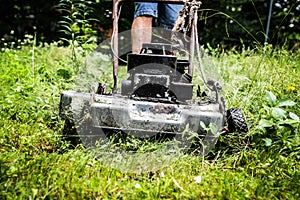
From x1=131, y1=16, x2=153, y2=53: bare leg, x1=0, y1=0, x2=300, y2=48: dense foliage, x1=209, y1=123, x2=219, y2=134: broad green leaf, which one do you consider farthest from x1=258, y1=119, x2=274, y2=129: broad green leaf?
x1=0, y1=0, x2=300, y2=48: dense foliage

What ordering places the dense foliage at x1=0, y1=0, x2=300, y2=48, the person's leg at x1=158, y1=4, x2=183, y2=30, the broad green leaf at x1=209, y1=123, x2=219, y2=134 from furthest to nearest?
1. the dense foliage at x1=0, y1=0, x2=300, y2=48
2. the person's leg at x1=158, y1=4, x2=183, y2=30
3. the broad green leaf at x1=209, y1=123, x2=219, y2=134

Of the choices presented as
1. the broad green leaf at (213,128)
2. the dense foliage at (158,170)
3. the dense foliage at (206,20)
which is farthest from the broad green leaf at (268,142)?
the dense foliage at (206,20)

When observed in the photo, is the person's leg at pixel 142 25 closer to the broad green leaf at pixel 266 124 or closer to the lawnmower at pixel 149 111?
the lawnmower at pixel 149 111

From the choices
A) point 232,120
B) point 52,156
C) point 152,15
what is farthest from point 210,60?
point 52,156

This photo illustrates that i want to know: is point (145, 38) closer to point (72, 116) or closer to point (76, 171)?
point (72, 116)

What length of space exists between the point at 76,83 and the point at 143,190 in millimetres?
1745

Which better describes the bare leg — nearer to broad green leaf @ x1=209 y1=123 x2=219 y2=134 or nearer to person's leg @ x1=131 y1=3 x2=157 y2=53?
person's leg @ x1=131 y1=3 x2=157 y2=53

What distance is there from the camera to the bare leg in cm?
268

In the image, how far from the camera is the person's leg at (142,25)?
2.68 meters

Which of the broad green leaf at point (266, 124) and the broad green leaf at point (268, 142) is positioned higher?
the broad green leaf at point (266, 124)

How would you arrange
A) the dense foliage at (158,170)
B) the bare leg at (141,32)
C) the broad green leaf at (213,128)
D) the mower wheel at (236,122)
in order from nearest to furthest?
the dense foliage at (158,170), the broad green leaf at (213,128), the mower wheel at (236,122), the bare leg at (141,32)

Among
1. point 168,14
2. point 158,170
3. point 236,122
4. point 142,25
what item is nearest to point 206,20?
point 168,14

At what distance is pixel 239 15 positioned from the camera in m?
5.77

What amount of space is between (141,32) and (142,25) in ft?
0.20
